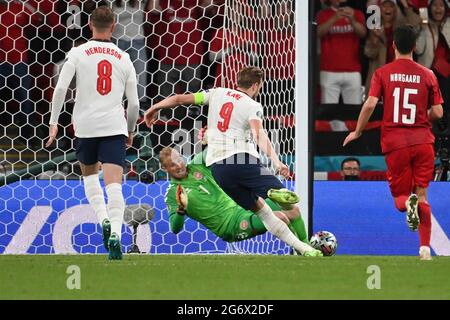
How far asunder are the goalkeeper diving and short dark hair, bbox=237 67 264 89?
3.73ft

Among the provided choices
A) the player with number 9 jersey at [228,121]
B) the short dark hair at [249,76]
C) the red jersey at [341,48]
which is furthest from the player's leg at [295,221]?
the red jersey at [341,48]

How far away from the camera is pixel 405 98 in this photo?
8531 mm

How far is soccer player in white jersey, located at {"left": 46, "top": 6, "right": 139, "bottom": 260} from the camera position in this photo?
8.42m

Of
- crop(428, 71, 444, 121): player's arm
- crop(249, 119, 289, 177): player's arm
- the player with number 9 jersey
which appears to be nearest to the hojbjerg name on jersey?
crop(428, 71, 444, 121): player's arm

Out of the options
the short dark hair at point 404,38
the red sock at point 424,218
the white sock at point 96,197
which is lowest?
the red sock at point 424,218

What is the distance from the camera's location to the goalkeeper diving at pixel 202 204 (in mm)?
10359

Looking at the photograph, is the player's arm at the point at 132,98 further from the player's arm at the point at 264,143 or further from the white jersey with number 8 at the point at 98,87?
the player's arm at the point at 264,143

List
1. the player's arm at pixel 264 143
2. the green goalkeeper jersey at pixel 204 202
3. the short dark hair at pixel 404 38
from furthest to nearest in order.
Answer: the green goalkeeper jersey at pixel 204 202, the player's arm at pixel 264 143, the short dark hair at pixel 404 38

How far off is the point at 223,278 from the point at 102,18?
2364 millimetres

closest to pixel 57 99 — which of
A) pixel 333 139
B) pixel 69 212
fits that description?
pixel 69 212

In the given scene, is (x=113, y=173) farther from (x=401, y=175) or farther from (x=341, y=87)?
(x=341, y=87)

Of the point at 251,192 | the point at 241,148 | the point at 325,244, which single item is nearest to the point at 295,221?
the point at 325,244

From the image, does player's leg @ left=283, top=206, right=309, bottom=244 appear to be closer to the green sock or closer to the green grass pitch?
the green sock

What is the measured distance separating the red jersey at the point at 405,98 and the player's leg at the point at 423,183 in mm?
72
